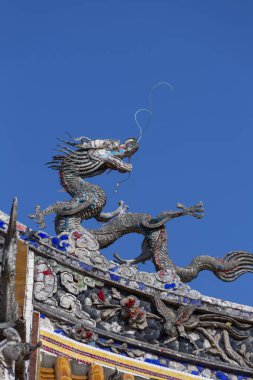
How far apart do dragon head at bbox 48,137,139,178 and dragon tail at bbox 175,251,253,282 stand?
1517 millimetres

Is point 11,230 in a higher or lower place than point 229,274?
lower

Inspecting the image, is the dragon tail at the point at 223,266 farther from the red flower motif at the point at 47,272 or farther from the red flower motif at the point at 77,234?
the red flower motif at the point at 47,272

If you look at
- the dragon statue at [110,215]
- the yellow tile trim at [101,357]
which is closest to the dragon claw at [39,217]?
the dragon statue at [110,215]

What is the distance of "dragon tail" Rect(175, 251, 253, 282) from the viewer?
56.7 feet

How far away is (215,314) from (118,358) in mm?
1632

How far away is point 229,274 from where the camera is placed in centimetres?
1758

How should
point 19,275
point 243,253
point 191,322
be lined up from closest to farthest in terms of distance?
point 19,275 → point 191,322 → point 243,253

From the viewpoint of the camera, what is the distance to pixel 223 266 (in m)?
17.5

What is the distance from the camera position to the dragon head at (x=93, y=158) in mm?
17531

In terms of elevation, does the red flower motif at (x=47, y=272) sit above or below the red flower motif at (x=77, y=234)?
below

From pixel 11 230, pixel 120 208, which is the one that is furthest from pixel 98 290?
pixel 11 230

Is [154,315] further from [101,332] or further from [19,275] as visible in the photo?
[19,275]

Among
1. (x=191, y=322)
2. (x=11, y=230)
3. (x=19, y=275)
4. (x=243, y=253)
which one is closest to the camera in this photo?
(x=11, y=230)

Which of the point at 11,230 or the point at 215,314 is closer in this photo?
the point at 11,230
